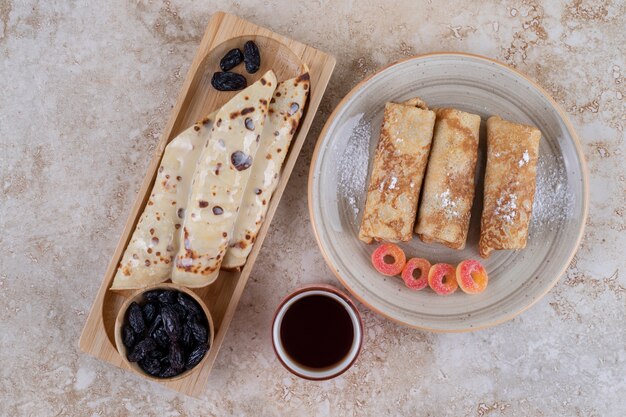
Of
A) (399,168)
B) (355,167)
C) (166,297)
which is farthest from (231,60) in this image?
(166,297)

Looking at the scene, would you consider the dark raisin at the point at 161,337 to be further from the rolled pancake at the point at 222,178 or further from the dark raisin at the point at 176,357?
the rolled pancake at the point at 222,178

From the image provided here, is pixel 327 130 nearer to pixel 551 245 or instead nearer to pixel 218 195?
pixel 218 195

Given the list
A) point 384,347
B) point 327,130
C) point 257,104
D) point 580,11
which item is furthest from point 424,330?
point 580,11

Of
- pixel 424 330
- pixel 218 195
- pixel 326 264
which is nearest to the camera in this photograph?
pixel 218 195

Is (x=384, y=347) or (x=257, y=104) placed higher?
(x=257, y=104)

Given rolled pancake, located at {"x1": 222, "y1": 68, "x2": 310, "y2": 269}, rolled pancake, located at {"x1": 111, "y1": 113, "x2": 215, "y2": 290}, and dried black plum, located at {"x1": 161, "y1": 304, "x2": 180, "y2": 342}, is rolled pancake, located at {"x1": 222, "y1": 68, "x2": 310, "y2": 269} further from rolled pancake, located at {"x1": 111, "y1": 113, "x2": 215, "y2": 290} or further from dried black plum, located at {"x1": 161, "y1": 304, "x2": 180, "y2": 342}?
dried black plum, located at {"x1": 161, "y1": 304, "x2": 180, "y2": 342}

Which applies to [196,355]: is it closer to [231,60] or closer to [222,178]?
[222,178]
